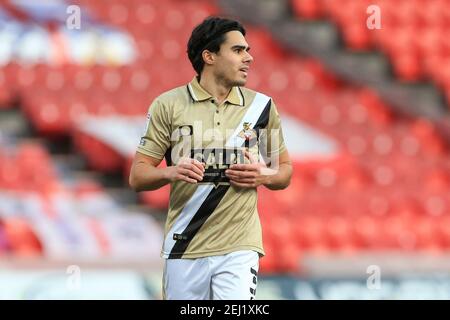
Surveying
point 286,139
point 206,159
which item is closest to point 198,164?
point 206,159

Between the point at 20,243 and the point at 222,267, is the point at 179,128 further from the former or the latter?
the point at 20,243

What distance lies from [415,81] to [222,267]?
11.1 meters

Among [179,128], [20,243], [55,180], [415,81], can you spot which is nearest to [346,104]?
[415,81]

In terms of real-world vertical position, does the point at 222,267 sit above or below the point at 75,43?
below

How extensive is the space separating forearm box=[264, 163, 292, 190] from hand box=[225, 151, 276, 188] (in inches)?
1.4

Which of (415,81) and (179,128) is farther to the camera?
(415,81)

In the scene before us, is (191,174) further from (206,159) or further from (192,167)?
(206,159)

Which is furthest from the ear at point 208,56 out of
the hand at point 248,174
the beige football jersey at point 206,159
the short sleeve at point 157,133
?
the hand at point 248,174

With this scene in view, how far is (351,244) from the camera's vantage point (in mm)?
11391

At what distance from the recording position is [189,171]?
4.80 metres

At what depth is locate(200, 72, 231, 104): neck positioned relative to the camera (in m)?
5.07

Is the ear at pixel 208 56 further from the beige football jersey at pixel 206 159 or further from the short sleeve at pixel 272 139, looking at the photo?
the short sleeve at pixel 272 139

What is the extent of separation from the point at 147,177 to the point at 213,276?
0.48 metres

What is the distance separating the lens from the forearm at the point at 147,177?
490 centimetres
